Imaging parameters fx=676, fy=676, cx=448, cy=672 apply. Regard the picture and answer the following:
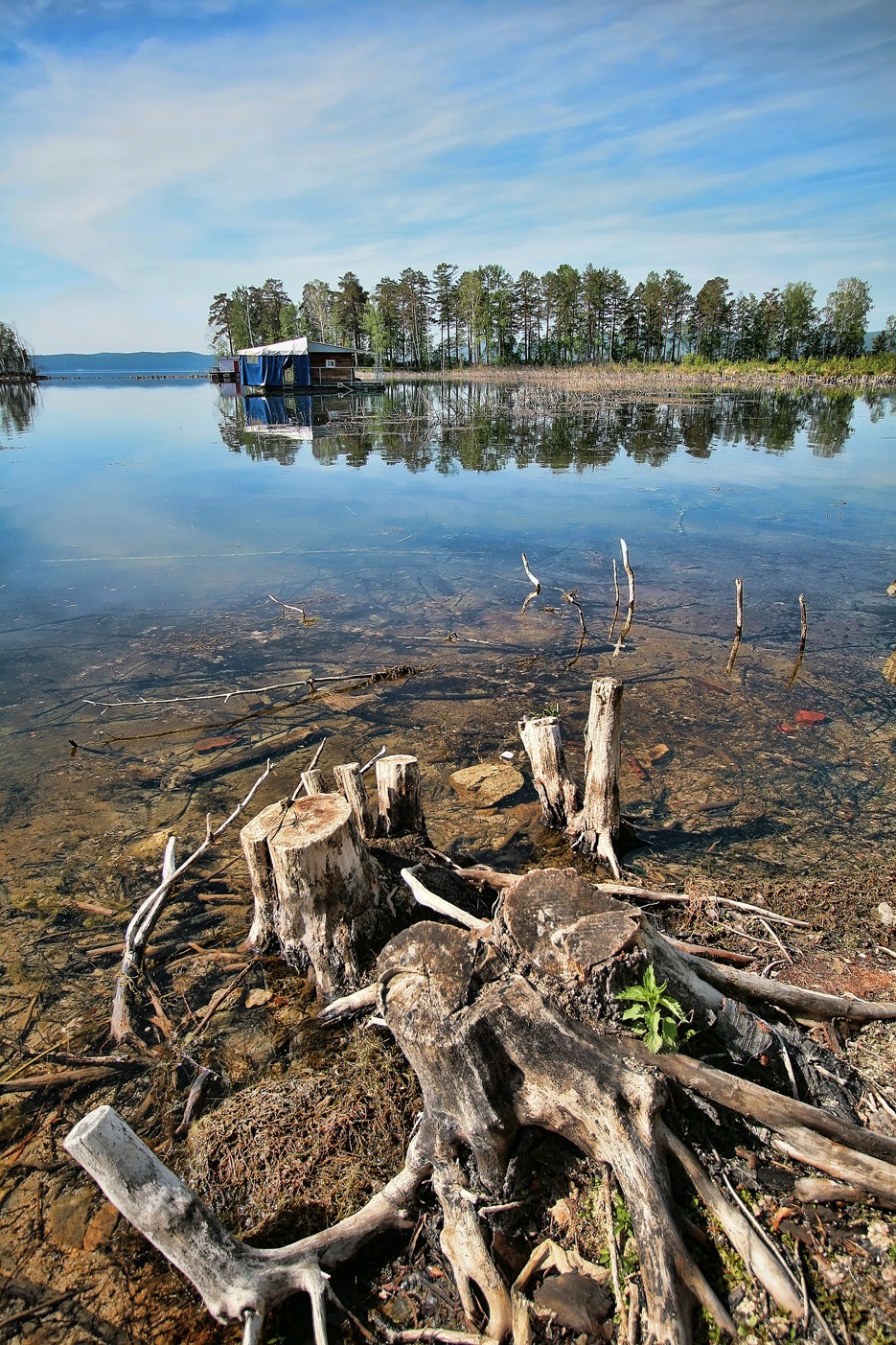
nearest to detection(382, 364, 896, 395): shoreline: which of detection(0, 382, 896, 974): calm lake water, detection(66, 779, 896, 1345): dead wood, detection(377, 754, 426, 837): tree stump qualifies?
detection(0, 382, 896, 974): calm lake water

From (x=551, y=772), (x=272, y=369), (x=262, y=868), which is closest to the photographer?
(x=262, y=868)

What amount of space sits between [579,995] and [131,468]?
1143 inches

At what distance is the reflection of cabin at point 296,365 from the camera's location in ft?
198

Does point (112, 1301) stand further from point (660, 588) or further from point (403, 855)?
point (660, 588)

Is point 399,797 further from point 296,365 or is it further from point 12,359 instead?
point 12,359

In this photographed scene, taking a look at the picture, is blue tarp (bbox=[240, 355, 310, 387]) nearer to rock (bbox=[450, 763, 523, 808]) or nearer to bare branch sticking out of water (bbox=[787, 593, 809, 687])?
bare branch sticking out of water (bbox=[787, 593, 809, 687])

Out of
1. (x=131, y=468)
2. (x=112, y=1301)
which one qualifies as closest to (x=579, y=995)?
(x=112, y=1301)

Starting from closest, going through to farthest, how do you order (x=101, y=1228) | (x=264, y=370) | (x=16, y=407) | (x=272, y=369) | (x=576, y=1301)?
(x=576, y=1301), (x=101, y=1228), (x=16, y=407), (x=272, y=369), (x=264, y=370)

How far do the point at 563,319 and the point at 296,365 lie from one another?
2078 inches

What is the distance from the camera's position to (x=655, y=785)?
643 cm

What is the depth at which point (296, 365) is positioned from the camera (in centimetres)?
6184

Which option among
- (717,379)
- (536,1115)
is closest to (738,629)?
(536,1115)

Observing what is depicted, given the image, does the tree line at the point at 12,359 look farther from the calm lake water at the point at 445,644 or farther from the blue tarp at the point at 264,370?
the calm lake water at the point at 445,644

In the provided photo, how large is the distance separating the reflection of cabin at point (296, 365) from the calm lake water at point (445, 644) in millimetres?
39578
